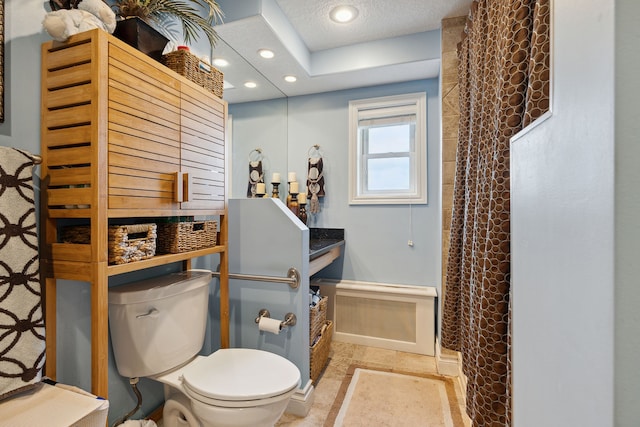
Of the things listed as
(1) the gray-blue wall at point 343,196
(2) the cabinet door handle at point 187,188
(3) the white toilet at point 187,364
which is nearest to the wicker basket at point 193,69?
(2) the cabinet door handle at point 187,188

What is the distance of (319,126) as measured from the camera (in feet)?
9.46

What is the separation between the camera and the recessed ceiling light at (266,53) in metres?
2.13

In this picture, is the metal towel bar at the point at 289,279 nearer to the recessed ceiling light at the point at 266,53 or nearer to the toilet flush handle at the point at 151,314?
the toilet flush handle at the point at 151,314

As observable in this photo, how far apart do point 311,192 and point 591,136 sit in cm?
251

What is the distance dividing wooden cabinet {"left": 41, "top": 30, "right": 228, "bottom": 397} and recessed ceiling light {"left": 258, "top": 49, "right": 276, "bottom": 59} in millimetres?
1108

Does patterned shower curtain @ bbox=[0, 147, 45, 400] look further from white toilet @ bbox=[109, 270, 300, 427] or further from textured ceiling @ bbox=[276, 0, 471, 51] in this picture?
textured ceiling @ bbox=[276, 0, 471, 51]

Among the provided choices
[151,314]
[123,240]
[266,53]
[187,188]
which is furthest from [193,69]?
[151,314]

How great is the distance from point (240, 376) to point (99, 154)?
39.5 inches

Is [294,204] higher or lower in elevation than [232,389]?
higher

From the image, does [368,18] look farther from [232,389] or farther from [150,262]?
[232,389]

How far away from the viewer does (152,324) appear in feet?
4.05

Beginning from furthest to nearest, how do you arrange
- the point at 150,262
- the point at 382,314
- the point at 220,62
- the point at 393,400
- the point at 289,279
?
the point at 382,314, the point at 220,62, the point at 393,400, the point at 289,279, the point at 150,262

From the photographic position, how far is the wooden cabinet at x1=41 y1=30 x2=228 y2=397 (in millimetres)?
940

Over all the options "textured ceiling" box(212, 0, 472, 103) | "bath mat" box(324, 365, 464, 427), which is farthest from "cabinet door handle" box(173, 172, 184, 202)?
"bath mat" box(324, 365, 464, 427)
